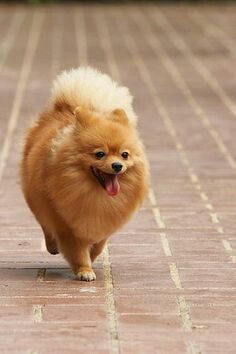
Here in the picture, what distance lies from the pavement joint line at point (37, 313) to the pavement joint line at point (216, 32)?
13355 mm

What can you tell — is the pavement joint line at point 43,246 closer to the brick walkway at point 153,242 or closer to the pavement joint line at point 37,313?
the brick walkway at point 153,242

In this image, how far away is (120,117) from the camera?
604 cm

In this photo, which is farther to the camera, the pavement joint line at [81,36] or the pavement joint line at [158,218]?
the pavement joint line at [81,36]

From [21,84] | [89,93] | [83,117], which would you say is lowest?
[21,84]

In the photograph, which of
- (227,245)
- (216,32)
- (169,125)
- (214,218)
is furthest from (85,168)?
Answer: (216,32)

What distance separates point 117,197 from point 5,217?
6.55 ft

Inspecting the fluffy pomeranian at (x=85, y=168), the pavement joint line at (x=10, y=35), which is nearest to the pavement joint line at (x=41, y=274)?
the fluffy pomeranian at (x=85, y=168)

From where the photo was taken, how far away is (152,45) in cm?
2056

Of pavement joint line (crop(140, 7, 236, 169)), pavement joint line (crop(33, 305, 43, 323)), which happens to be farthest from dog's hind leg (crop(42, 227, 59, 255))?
pavement joint line (crop(140, 7, 236, 169))

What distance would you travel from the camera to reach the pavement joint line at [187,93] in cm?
1051

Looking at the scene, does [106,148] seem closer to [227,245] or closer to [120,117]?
[120,117]

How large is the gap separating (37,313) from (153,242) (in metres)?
1.81

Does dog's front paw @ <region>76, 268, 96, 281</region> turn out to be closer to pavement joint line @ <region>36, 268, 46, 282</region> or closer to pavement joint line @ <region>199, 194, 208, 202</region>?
pavement joint line @ <region>36, 268, 46, 282</region>

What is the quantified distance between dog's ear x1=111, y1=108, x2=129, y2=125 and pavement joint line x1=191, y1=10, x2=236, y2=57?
1270 centimetres
